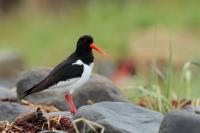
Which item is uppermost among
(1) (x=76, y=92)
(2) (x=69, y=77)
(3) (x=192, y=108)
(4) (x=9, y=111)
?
(2) (x=69, y=77)

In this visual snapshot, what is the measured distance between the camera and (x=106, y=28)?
21.3 m

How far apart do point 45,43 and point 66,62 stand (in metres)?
13.1

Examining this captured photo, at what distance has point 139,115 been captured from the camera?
23.5 feet

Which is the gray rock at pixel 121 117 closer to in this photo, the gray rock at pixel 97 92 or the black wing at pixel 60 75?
the black wing at pixel 60 75

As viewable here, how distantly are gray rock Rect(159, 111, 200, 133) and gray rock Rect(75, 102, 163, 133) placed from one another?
42 centimetres

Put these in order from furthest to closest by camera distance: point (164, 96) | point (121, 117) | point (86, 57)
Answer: point (164, 96) < point (86, 57) < point (121, 117)

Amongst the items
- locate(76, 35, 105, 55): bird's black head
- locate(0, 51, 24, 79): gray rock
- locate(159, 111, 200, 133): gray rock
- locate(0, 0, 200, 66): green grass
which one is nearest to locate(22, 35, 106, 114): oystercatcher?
locate(76, 35, 105, 55): bird's black head

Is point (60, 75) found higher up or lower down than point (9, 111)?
higher up

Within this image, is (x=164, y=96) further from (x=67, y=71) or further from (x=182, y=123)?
(x=182, y=123)

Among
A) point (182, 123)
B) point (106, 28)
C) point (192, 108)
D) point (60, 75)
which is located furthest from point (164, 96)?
point (106, 28)

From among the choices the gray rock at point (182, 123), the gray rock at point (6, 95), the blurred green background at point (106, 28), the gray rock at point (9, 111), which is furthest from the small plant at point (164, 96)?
the blurred green background at point (106, 28)

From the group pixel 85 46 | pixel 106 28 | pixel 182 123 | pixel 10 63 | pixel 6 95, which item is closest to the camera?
pixel 182 123

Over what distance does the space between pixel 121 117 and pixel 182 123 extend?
78 centimetres

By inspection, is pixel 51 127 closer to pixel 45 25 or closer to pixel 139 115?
pixel 139 115
